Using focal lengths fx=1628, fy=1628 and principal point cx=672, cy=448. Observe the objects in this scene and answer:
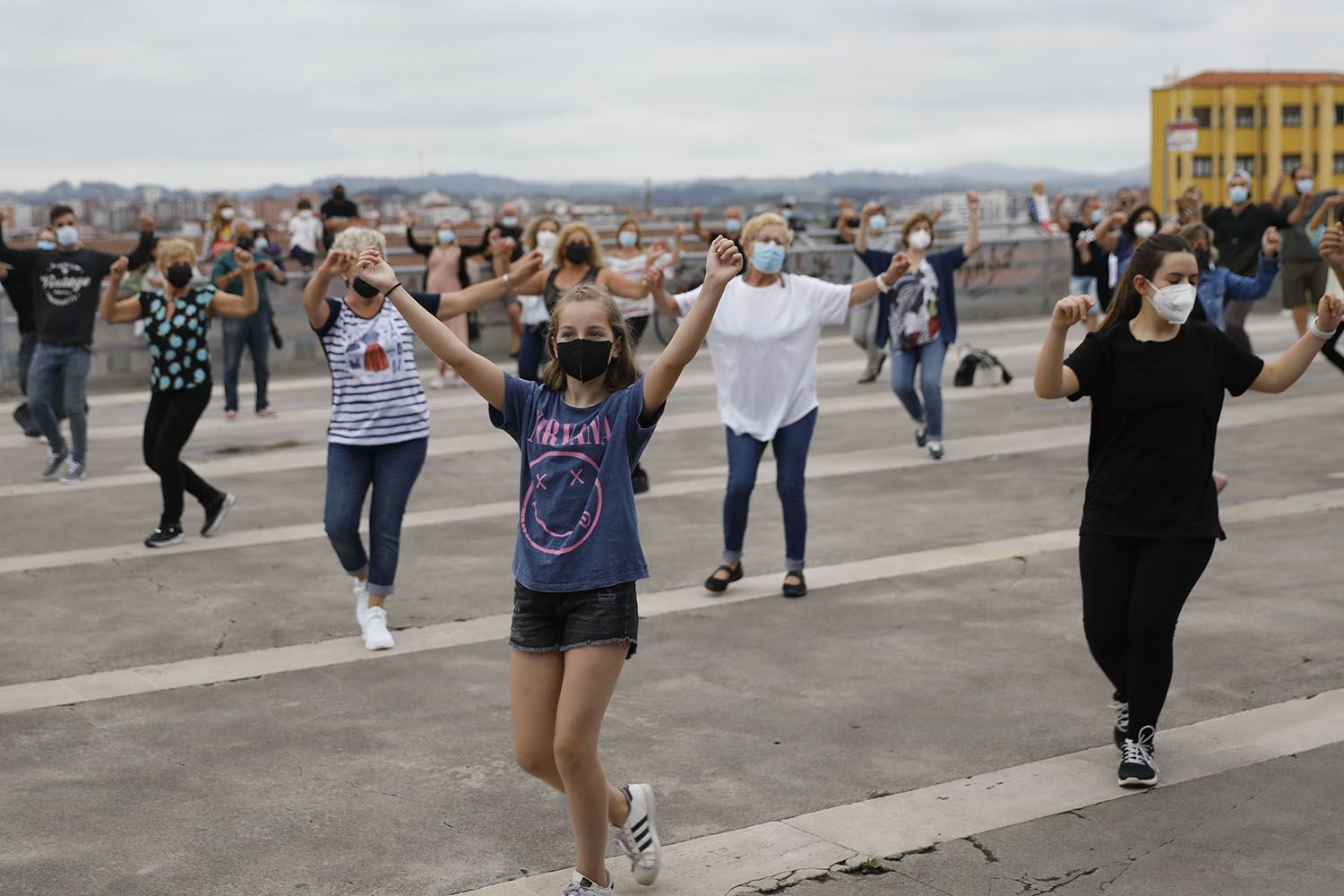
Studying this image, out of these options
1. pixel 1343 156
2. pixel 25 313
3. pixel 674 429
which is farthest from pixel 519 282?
pixel 1343 156

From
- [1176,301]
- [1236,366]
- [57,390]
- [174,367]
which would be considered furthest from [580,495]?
[57,390]

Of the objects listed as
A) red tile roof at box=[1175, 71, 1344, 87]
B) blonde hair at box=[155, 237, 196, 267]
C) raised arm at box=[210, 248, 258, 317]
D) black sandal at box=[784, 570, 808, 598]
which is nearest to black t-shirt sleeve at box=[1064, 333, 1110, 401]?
black sandal at box=[784, 570, 808, 598]

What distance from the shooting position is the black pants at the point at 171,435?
940cm

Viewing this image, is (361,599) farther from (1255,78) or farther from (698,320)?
(1255,78)

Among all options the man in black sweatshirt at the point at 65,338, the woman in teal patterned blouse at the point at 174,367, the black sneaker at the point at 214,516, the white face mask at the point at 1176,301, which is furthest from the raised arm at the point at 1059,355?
the man in black sweatshirt at the point at 65,338

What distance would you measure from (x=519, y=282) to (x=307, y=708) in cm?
195

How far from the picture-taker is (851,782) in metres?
5.27

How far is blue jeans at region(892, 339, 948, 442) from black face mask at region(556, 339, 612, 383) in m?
7.74

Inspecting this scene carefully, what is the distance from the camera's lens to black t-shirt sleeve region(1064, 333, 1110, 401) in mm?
5184

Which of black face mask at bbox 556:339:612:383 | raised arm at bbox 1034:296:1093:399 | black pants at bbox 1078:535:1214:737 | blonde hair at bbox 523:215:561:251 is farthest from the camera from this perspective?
blonde hair at bbox 523:215:561:251

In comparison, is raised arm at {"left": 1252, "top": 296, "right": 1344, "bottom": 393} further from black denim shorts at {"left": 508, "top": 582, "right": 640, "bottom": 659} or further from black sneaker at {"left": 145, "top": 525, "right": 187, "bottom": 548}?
black sneaker at {"left": 145, "top": 525, "right": 187, "bottom": 548}

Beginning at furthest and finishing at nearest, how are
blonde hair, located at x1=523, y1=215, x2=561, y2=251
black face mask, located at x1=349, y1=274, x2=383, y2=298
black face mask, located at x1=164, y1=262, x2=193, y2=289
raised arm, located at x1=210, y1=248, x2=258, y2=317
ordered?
blonde hair, located at x1=523, y1=215, x2=561, y2=251 < black face mask, located at x1=164, y1=262, x2=193, y2=289 < raised arm, located at x1=210, y1=248, x2=258, y2=317 < black face mask, located at x1=349, y1=274, x2=383, y2=298

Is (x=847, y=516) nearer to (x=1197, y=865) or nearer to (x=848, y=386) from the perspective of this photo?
(x=1197, y=865)

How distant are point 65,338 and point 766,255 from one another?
628 cm
